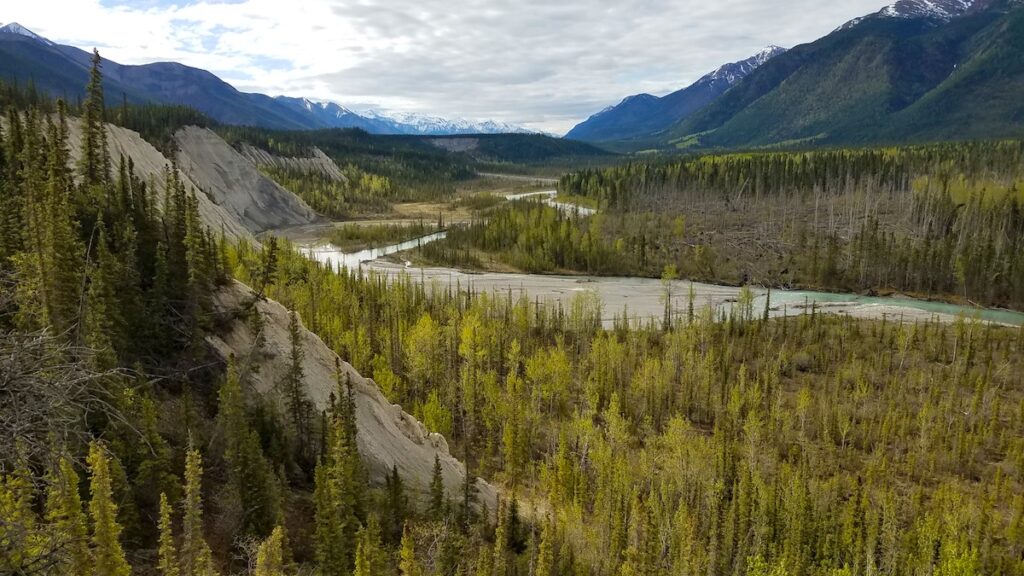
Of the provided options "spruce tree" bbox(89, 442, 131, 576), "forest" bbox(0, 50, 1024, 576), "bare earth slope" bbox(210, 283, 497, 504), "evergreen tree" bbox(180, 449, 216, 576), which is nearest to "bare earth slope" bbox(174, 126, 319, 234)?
"forest" bbox(0, 50, 1024, 576)

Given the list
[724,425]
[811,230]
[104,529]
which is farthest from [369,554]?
[811,230]

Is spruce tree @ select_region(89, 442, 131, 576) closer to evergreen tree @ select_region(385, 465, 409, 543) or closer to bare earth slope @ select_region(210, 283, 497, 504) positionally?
bare earth slope @ select_region(210, 283, 497, 504)

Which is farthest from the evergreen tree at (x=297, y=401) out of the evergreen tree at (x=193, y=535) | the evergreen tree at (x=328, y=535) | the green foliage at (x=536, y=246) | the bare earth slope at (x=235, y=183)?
the bare earth slope at (x=235, y=183)

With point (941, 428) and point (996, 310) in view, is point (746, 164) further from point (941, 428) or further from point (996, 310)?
point (941, 428)

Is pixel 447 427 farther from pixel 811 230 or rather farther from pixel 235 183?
pixel 235 183

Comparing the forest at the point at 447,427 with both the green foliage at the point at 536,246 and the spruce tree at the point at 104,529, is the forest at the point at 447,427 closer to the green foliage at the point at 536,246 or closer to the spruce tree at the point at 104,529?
the spruce tree at the point at 104,529
